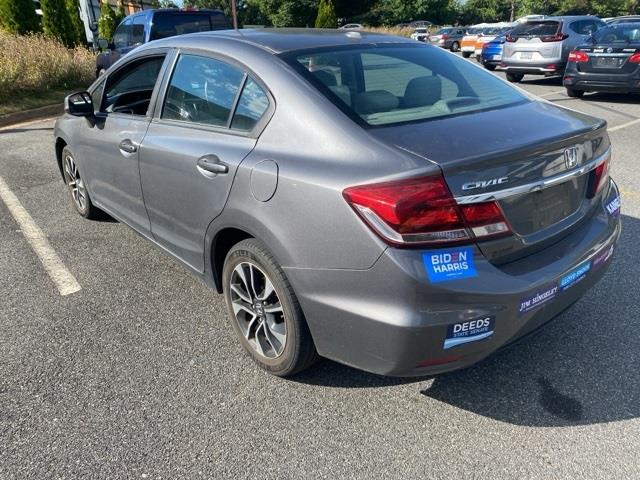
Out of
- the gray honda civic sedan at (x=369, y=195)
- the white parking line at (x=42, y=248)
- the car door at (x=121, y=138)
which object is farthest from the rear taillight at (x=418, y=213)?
the white parking line at (x=42, y=248)

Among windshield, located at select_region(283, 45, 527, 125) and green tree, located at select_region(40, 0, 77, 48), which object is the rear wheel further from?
green tree, located at select_region(40, 0, 77, 48)

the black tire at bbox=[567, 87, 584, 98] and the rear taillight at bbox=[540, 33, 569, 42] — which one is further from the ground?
the rear taillight at bbox=[540, 33, 569, 42]

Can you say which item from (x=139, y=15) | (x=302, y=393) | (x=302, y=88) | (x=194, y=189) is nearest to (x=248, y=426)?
(x=302, y=393)

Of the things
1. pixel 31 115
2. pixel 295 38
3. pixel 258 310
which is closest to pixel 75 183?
pixel 295 38

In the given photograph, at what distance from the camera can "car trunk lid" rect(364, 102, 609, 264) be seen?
201 centimetres

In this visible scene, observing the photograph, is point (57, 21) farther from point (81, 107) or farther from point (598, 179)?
point (598, 179)

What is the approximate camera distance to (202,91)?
2969 mm

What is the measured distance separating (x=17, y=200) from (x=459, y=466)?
5.23m

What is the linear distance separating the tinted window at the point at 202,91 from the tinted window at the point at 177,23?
330 inches

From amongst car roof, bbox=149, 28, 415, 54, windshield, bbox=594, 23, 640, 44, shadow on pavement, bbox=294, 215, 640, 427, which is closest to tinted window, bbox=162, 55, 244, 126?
car roof, bbox=149, 28, 415, 54

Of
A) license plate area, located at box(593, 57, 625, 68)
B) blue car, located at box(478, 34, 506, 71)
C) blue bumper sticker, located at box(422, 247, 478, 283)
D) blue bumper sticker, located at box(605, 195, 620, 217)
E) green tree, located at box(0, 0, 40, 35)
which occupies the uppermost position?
green tree, located at box(0, 0, 40, 35)

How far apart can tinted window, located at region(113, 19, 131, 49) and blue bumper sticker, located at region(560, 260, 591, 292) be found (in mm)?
11644

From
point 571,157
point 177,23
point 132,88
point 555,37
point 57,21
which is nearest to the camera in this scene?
point 571,157

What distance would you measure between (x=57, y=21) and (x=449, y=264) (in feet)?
55.9
